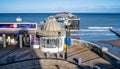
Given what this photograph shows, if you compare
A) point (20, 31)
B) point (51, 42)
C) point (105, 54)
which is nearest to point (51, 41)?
point (51, 42)

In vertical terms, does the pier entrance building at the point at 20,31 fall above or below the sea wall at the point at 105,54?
above

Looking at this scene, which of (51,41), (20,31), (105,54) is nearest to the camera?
(105,54)

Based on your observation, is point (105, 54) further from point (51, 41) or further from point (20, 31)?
point (20, 31)

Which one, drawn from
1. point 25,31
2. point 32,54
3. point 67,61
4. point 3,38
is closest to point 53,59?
point 67,61

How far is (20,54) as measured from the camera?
26312mm

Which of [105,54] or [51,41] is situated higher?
[51,41]

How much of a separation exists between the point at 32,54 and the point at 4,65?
5.06m

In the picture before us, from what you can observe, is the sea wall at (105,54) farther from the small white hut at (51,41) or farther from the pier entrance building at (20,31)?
the pier entrance building at (20,31)

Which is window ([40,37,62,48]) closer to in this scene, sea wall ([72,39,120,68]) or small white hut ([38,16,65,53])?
small white hut ([38,16,65,53])

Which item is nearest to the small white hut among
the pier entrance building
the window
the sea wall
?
the window

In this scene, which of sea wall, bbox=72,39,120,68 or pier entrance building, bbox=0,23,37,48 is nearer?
sea wall, bbox=72,39,120,68

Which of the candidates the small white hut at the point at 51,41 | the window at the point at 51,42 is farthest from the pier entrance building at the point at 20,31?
the window at the point at 51,42

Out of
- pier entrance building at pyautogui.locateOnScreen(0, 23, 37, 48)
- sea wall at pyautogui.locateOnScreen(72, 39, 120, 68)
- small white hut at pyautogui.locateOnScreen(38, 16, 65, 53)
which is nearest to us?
sea wall at pyautogui.locateOnScreen(72, 39, 120, 68)

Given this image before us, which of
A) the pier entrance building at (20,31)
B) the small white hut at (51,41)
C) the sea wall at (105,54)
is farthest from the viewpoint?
the pier entrance building at (20,31)
